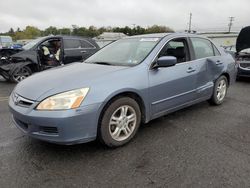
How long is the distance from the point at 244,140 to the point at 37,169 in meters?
2.84

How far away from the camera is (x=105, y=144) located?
3111mm

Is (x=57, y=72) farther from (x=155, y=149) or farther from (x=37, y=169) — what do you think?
(x=155, y=149)

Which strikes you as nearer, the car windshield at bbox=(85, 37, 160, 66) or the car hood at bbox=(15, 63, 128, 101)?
the car hood at bbox=(15, 63, 128, 101)

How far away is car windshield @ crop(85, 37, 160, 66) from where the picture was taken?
371 cm

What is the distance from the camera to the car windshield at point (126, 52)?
3.71m

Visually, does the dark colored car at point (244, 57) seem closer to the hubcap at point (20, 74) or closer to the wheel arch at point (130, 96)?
the wheel arch at point (130, 96)

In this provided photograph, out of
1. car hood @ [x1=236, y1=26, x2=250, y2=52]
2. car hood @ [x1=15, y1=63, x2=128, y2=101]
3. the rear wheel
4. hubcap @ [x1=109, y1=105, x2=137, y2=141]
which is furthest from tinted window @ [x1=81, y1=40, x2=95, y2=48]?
hubcap @ [x1=109, y1=105, x2=137, y2=141]

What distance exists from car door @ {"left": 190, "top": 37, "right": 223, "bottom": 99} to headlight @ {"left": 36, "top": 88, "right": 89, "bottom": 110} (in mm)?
2422

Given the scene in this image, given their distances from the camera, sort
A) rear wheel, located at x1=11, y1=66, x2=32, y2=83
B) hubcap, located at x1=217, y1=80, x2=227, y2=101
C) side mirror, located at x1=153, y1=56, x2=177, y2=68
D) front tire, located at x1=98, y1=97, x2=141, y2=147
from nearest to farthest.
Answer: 1. front tire, located at x1=98, y1=97, x2=141, y2=147
2. side mirror, located at x1=153, y1=56, x2=177, y2=68
3. hubcap, located at x1=217, y1=80, x2=227, y2=101
4. rear wheel, located at x1=11, y1=66, x2=32, y2=83

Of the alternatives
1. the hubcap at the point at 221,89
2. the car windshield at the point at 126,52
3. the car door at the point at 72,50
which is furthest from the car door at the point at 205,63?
the car door at the point at 72,50

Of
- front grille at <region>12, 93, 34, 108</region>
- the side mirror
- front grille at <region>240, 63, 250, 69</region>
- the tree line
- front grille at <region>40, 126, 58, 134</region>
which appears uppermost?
the side mirror

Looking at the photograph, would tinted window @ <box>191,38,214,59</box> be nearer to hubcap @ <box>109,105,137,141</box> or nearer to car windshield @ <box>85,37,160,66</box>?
car windshield @ <box>85,37,160,66</box>

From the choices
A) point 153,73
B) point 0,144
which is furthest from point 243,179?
point 0,144

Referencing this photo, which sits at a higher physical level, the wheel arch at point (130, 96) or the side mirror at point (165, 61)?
the side mirror at point (165, 61)
